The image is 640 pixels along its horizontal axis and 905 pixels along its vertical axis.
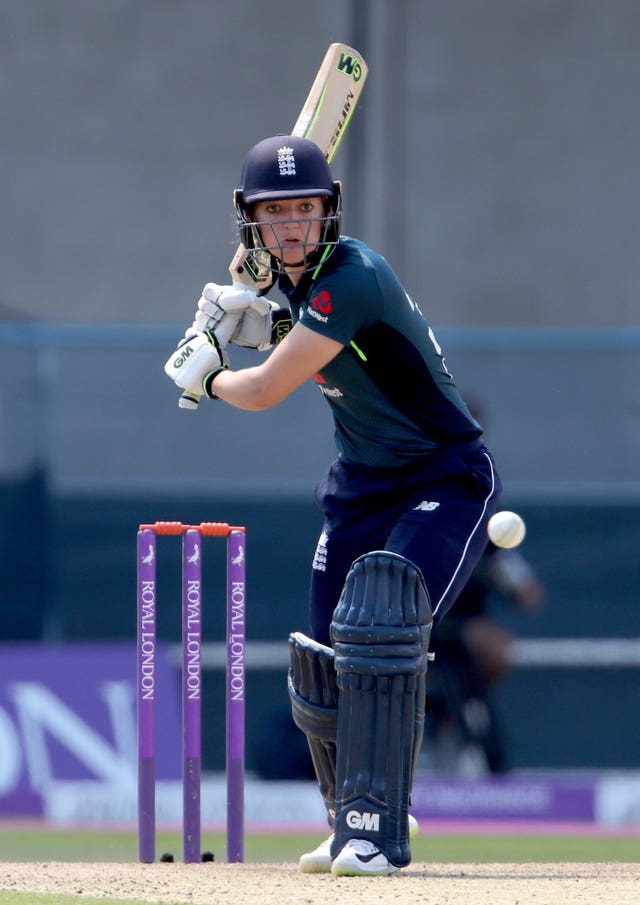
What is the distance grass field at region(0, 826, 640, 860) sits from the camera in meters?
6.01

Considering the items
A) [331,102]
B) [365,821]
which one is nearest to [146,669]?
[365,821]

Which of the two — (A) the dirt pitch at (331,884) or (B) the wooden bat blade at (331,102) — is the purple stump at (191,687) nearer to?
(A) the dirt pitch at (331,884)

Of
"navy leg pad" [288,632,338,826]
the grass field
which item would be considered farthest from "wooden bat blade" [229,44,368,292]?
the grass field

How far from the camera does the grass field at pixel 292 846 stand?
601 centimetres

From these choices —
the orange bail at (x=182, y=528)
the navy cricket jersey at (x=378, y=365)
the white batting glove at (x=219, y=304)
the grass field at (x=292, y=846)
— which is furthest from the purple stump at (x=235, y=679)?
the grass field at (x=292, y=846)

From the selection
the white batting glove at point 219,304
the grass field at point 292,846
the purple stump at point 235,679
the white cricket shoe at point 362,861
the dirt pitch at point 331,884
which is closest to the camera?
the dirt pitch at point 331,884

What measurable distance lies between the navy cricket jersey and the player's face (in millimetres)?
61

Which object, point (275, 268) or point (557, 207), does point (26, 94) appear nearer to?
point (557, 207)

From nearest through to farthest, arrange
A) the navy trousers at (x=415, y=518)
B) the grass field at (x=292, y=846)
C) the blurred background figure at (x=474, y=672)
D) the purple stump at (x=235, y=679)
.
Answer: the navy trousers at (x=415, y=518) < the purple stump at (x=235, y=679) < the grass field at (x=292, y=846) < the blurred background figure at (x=474, y=672)

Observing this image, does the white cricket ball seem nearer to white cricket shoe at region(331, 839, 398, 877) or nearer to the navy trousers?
the navy trousers

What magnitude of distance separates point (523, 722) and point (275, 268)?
4.69 metres

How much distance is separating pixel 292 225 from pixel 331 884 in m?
1.43

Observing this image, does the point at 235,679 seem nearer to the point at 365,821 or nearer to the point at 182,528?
the point at 182,528

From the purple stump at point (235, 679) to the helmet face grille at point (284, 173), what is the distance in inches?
33.6
